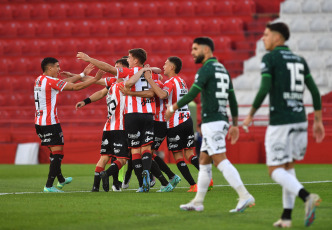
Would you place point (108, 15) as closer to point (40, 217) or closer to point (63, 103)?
point (63, 103)

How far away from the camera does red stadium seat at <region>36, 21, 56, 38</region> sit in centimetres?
2522

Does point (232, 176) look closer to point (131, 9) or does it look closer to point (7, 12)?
point (131, 9)

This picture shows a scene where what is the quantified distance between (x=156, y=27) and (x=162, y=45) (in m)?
1.33

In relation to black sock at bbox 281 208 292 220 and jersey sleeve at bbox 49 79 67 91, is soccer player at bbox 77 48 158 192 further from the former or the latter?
black sock at bbox 281 208 292 220

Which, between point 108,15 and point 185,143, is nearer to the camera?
point 185,143

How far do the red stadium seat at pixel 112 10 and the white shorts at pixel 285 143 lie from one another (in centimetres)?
2047

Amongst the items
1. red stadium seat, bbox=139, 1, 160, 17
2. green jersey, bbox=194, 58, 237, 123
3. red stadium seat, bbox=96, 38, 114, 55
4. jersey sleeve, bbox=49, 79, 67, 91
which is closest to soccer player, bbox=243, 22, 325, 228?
green jersey, bbox=194, 58, 237, 123

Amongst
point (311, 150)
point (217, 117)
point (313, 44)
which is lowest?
point (311, 150)

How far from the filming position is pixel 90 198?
27.0 feet

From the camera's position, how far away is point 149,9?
1000 inches

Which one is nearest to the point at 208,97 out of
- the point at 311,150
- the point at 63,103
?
the point at 311,150

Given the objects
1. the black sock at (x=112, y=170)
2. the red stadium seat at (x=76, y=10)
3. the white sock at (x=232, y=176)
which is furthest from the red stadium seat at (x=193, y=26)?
the white sock at (x=232, y=176)

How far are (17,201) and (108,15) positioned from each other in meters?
18.4

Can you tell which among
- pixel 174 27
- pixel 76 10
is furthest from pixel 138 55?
pixel 76 10
